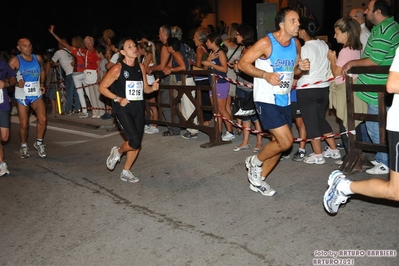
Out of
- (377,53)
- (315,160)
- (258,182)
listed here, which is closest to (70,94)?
(315,160)

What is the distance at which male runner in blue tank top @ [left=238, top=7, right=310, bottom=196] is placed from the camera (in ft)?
18.9

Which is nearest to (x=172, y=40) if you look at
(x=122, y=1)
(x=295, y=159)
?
(x=295, y=159)

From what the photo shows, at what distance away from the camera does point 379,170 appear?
6652mm

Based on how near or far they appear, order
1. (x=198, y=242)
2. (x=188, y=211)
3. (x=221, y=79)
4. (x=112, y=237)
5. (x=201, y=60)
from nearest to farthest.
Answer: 1. (x=198, y=242)
2. (x=112, y=237)
3. (x=188, y=211)
4. (x=221, y=79)
5. (x=201, y=60)

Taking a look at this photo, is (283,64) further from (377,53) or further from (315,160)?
(315,160)

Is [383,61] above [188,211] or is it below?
above

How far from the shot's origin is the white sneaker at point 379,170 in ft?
21.8

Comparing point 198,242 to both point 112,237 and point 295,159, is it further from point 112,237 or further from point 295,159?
point 295,159

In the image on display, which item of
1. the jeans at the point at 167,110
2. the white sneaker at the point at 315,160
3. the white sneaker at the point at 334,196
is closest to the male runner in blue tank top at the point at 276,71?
the white sneaker at the point at 334,196

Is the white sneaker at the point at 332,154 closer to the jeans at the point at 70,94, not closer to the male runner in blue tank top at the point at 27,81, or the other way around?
the male runner in blue tank top at the point at 27,81

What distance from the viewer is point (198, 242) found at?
4.98 meters

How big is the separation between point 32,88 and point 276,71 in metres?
4.79

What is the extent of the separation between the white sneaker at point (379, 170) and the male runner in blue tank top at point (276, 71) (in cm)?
144

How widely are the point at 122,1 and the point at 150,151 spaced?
16.6m
